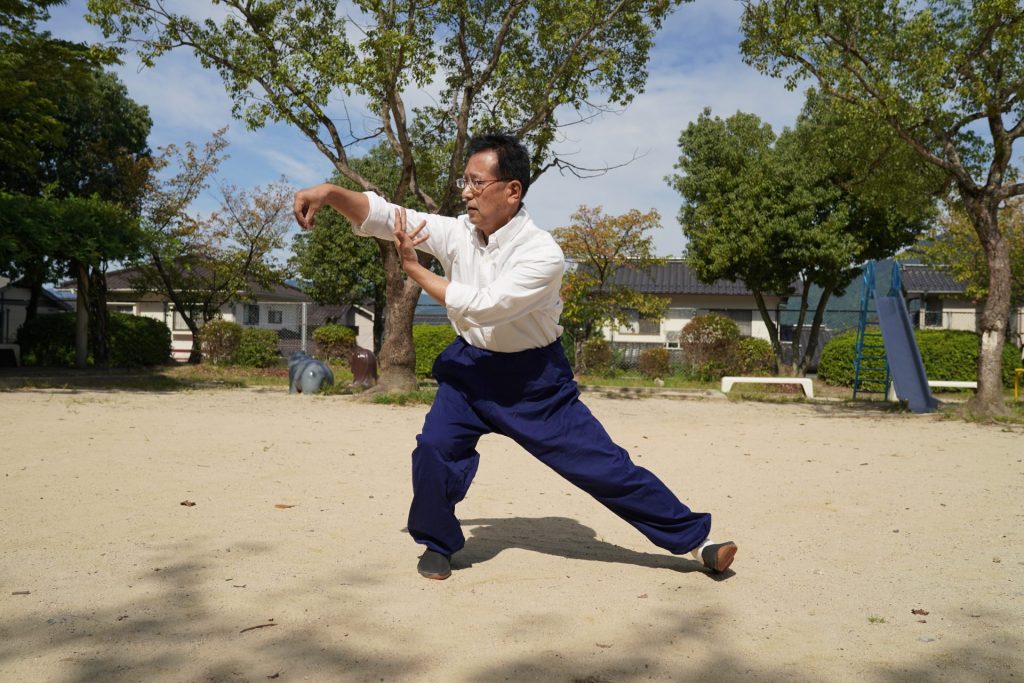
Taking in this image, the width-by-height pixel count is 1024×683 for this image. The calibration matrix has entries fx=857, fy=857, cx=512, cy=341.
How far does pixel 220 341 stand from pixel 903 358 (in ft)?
55.2

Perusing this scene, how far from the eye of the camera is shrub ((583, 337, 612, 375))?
23.2m

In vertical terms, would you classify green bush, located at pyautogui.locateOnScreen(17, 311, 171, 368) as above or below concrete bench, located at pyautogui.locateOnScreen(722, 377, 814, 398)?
above

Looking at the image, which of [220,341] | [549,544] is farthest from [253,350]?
[549,544]

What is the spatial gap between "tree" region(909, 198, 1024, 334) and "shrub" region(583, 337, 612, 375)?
10869mm

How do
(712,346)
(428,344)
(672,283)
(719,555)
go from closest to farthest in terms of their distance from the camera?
1. (719,555)
2. (428,344)
3. (712,346)
4. (672,283)

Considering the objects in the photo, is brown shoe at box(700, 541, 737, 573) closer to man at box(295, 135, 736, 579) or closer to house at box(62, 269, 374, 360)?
man at box(295, 135, 736, 579)

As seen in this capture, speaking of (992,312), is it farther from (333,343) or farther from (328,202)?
(333,343)

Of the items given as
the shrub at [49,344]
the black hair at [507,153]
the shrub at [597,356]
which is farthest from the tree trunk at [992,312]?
the shrub at [49,344]

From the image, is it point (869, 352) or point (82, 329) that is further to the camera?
point (82, 329)

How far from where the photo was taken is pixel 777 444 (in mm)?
9156

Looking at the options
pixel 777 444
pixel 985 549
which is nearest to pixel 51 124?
pixel 777 444

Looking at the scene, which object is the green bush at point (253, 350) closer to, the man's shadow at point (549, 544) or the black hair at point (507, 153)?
the man's shadow at point (549, 544)

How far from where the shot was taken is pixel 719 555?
3.77 meters

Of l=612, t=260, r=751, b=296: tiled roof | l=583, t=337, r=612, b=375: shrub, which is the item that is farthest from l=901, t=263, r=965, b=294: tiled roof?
l=583, t=337, r=612, b=375: shrub
